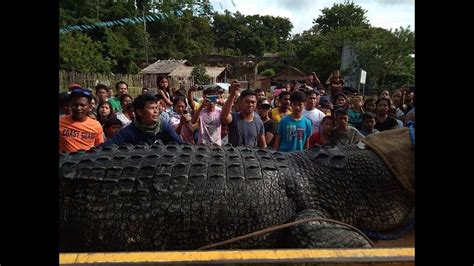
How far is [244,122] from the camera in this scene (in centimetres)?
430

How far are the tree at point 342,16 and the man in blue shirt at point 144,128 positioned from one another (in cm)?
5477

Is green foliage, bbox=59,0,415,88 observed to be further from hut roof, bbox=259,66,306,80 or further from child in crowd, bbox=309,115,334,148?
child in crowd, bbox=309,115,334,148

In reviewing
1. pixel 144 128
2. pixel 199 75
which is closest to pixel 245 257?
pixel 144 128

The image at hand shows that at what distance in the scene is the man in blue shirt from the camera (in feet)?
10.9

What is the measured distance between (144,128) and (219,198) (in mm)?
1216

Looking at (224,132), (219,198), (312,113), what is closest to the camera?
(219,198)

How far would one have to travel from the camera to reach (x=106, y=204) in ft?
8.16

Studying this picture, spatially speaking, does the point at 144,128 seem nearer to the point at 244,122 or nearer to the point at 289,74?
the point at 244,122

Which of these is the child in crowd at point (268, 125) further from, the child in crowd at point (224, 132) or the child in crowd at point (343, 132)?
the child in crowd at point (343, 132)

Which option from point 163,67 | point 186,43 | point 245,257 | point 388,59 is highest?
point 186,43

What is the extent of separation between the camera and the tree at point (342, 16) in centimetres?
5495
